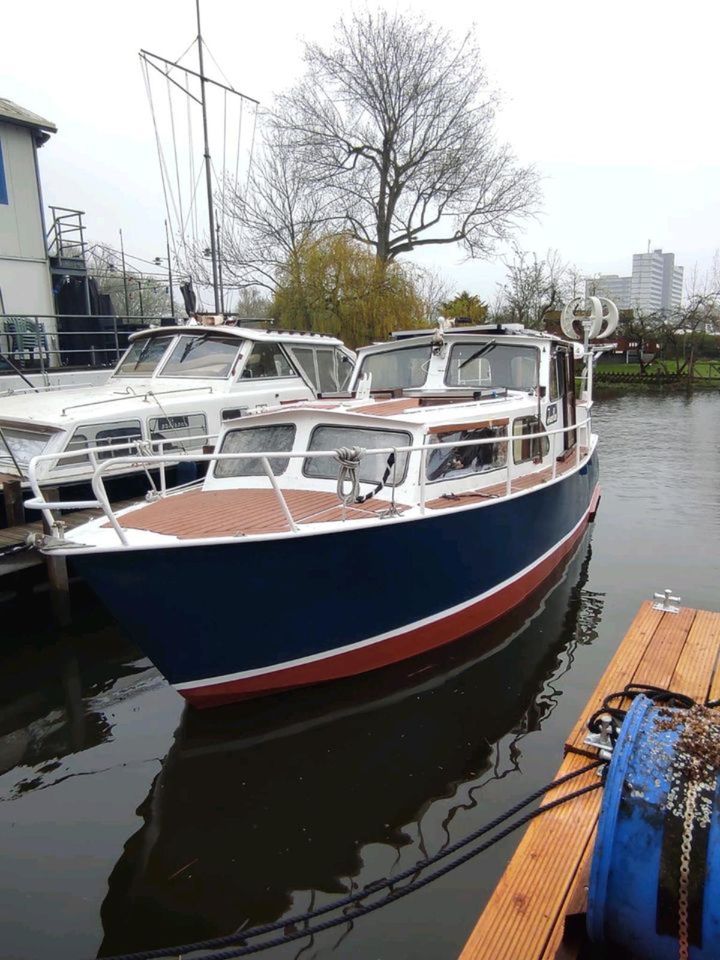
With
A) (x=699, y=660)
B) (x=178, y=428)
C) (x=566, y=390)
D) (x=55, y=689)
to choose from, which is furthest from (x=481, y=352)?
(x=55, y=689)

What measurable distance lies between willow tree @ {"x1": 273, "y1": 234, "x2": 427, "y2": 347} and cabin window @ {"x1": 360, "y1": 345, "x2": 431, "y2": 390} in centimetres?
1274

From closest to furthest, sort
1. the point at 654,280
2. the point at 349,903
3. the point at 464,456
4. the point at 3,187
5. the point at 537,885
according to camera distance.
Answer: the point at 537,885, the point at 349,903, the point at 464,456, the point at 3,187, the point at 654,280

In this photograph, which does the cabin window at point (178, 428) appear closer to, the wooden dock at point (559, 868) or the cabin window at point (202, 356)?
the cabin window at point (202, 356)

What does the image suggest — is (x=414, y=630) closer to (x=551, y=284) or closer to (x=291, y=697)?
(x=291, y=697)

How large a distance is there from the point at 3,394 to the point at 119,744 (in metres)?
7.15

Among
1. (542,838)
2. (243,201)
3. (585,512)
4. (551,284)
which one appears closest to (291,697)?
(542,838)

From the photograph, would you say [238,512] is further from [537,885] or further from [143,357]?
[143,357]

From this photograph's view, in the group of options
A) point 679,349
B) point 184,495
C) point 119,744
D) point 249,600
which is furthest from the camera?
point 679,349

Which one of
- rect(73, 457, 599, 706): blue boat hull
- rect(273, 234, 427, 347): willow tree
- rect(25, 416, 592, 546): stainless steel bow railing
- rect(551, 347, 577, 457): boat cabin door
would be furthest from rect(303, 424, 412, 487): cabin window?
rect(273, 234, 427, 347): willow tree

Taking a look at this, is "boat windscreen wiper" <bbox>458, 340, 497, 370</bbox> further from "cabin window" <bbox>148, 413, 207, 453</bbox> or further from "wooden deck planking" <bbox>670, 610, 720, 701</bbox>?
"wooden deck planking" <bbox>670, 610, 720, 701</bbox>

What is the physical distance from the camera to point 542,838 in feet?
10.9

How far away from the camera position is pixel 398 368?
9227mm

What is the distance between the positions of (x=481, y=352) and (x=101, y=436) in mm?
5143

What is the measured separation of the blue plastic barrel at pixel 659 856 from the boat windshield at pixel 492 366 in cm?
657
